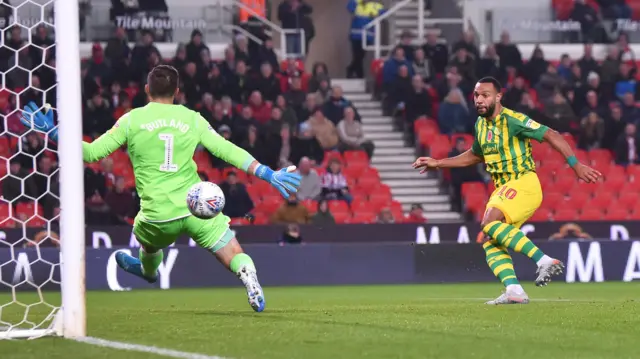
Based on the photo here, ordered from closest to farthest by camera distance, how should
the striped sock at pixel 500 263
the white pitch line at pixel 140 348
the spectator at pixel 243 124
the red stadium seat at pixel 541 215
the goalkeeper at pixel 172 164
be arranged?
the white pitch line at pixel 140 348
the goalkeeper at pixel 172 164
the striped sock at pixel 500 263
the spectator at pixel 243 124
the red stadium seat at pixel 541 215

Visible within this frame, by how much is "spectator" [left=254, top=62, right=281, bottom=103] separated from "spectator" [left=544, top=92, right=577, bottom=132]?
5206 mm

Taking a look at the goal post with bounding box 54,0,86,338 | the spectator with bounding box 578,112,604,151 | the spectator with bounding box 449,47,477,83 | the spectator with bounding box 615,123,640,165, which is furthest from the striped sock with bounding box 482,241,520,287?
the spectator with bounding box 449,47,477,83

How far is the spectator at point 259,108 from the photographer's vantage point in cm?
2134

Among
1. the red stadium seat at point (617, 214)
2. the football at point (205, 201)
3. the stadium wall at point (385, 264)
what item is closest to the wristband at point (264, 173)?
the football at point (205, 201)

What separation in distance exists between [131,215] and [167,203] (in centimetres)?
1041

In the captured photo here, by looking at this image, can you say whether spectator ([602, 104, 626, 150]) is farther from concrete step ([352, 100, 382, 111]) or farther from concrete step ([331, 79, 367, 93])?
concrete step ([331, 79, 367, 93])

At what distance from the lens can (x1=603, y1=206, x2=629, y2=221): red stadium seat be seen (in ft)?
69.7

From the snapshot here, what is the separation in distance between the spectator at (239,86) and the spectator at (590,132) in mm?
6380

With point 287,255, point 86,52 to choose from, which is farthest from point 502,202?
point 86,52

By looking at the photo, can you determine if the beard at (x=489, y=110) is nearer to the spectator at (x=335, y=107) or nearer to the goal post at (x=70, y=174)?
the goal post at (x=70, y=174)

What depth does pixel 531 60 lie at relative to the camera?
78.1 ft

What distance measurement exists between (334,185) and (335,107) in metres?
2.26

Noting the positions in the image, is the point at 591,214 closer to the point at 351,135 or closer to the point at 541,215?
the point at 541,215

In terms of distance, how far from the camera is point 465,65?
2325cm
